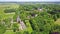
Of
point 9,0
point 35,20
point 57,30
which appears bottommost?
point 57,30

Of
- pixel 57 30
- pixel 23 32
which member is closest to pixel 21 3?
pixel 23 32

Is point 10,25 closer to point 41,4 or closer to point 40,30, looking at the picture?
point 40,30

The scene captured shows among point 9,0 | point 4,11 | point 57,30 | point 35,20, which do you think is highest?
point 9,0

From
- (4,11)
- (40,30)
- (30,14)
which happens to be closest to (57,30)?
(40,30)

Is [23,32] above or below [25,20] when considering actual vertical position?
below

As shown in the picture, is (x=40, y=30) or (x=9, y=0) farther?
(x=9, y=0)

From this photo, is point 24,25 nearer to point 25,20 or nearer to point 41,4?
point 25,20
